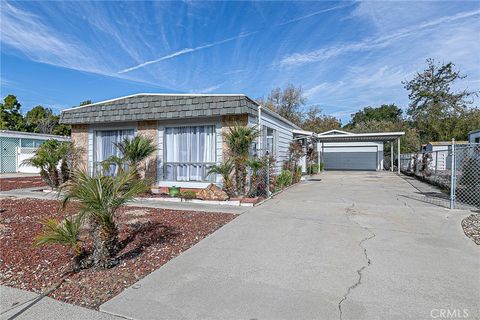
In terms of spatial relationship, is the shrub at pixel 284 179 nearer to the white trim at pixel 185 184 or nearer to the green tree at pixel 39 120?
the white trim at pixel 185 184

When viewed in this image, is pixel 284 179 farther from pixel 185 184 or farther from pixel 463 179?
pixel 463 179

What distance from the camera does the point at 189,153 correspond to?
9.63m

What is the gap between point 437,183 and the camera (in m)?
10.8

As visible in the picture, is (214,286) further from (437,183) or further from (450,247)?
(437,183)

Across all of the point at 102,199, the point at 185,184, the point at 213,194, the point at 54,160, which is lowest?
the point at 213,194

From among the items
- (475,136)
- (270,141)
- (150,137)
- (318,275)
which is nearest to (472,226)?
(318,275)

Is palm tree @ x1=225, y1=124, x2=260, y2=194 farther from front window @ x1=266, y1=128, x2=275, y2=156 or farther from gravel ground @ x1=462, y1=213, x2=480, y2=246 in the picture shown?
gravel ground @ x1=462, y1=213, x2=480, y2=246

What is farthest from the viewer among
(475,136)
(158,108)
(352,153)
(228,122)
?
(352,153)

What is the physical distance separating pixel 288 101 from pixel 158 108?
28933 millimetres

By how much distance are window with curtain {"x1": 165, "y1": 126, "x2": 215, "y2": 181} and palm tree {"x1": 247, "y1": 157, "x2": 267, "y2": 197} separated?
169 cm

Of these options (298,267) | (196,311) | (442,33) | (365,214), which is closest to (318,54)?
(442,33)

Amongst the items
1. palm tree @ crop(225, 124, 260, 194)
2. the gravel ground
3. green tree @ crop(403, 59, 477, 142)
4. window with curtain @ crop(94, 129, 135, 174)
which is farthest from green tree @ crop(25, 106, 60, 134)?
green tree @ crop(403, 59, 477, 142)

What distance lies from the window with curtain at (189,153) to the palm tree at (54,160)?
3.92 meters

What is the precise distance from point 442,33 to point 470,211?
597 cm
